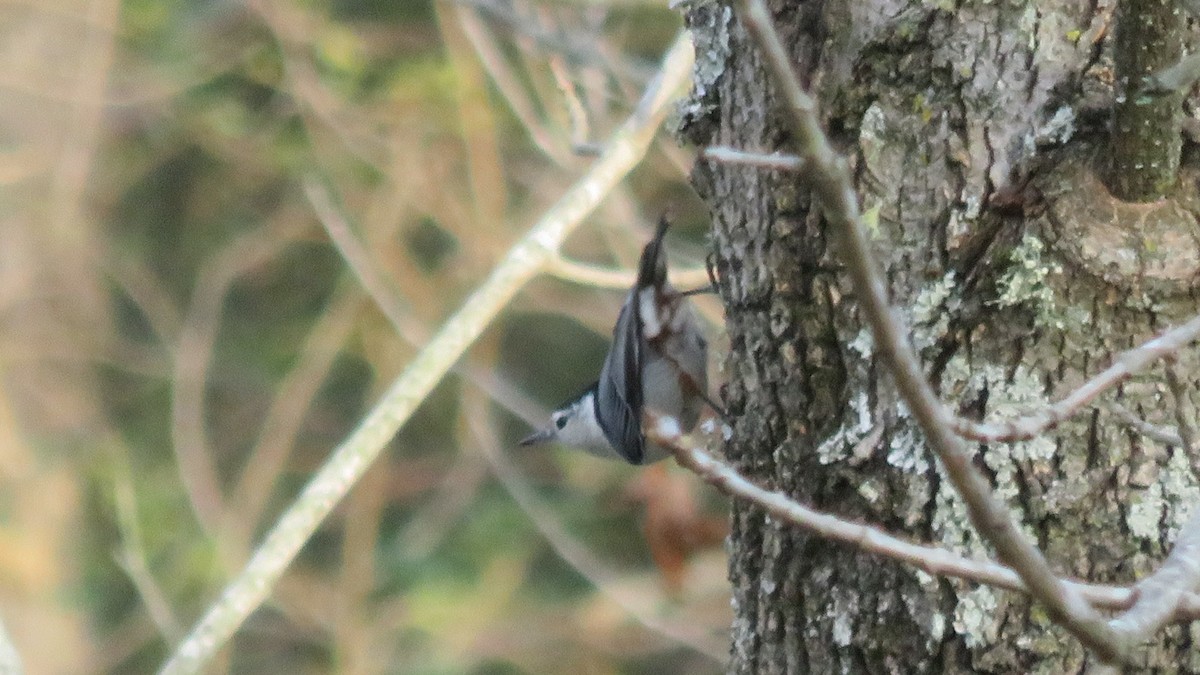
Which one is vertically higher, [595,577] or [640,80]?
[640,80]

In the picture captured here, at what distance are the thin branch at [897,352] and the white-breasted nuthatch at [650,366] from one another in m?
1.41

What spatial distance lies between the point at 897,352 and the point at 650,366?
1.90 meters

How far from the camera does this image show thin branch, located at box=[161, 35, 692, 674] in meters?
2.00

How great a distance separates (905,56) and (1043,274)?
0.81 feet

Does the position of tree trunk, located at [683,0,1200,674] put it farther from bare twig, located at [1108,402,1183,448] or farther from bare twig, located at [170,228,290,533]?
bare twig, located at [170,228,290,533]

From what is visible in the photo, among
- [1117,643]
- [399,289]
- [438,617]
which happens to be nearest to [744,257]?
[1117,643]

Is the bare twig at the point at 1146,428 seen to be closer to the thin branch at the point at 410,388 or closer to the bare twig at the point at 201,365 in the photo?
the thin branch at the point at 410,388

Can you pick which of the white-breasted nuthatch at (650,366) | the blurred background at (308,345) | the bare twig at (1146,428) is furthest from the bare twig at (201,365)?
the bare twig at (1146,428)

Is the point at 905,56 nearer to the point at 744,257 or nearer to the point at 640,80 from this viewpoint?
the point at 744,257

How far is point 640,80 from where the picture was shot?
3342mm

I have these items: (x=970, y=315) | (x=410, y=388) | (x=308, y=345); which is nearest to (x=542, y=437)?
(x=410, y=388)

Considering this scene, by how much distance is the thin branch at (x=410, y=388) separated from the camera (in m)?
2.00

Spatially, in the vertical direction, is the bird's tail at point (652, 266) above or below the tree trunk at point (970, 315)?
above

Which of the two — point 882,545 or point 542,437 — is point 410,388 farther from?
point 882,545
